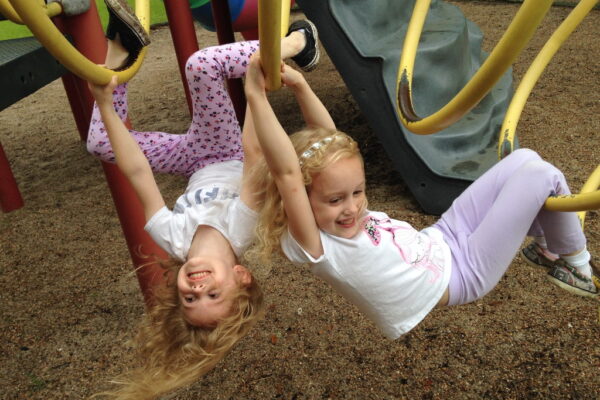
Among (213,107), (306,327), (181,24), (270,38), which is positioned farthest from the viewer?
(181,24)

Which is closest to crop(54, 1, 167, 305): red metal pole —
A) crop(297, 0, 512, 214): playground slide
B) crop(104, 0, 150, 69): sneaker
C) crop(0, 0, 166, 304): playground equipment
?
crop(0, 0, 166, 304): playground equipment

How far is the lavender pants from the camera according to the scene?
1.46 metres

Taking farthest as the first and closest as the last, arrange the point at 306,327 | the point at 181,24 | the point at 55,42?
the point at 181,24
the point at 306,327
the point at 55,42

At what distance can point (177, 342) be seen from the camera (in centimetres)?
173

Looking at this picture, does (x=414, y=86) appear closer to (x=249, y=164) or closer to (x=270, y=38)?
(x=249, y=164)

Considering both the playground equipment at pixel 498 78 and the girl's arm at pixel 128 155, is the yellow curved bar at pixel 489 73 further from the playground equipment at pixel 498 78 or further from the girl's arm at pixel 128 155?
the girl's arm at pixel 128 155

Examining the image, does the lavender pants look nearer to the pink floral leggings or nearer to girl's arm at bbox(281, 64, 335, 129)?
girl's arm at bbox(281, 64, 335, 129)

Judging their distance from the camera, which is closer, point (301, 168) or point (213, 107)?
point (301, 168)

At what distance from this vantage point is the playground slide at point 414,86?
293 cm

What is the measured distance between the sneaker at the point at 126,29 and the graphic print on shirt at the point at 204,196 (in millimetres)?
415

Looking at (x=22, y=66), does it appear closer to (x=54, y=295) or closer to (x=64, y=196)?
(x=54, y=295)

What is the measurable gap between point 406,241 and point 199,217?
0.57m

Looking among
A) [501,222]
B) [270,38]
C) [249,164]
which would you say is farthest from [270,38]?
[501,222]

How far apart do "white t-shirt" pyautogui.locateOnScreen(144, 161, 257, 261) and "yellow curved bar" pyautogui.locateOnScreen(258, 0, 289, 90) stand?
0.48 m
